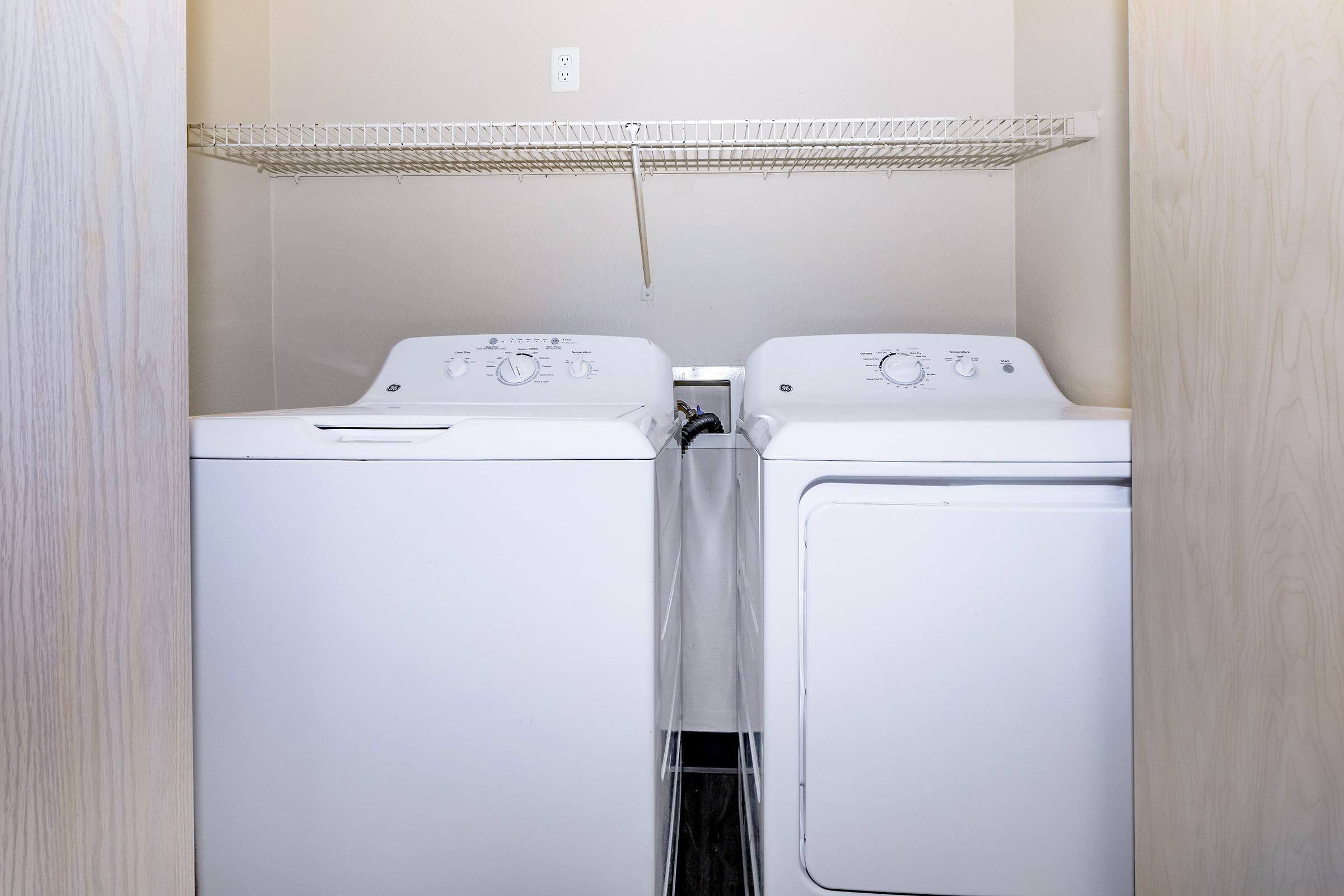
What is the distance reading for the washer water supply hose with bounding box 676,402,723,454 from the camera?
1621 millimetres

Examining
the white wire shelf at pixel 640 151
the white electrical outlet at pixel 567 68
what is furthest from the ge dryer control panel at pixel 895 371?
the white electrical outlet at pixel 567 68

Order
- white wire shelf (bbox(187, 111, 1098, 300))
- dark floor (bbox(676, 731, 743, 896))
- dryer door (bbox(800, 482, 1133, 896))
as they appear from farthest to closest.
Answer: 1. white wire shelf (bbox(187, 111, 1098, 300))
2. dark floor (bbox(676, 731, 743, 896))
3. dryer door (bbox(800, 482, 1133, 896))

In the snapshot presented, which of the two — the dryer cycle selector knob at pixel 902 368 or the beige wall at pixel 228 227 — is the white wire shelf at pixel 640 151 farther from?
the dryer cycle selector knob at pixel 902 368

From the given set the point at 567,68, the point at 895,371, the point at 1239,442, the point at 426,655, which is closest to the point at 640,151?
the point at 567,68

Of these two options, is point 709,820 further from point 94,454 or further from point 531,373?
point 94,454

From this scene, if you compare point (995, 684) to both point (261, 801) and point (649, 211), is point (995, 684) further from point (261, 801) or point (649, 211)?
point (649, 211)

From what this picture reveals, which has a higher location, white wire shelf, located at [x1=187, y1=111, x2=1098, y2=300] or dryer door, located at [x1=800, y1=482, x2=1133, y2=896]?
white wire shelf, located at [x1=187, y1=111, x2=1098, y2=300]

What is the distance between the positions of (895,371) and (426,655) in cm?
109

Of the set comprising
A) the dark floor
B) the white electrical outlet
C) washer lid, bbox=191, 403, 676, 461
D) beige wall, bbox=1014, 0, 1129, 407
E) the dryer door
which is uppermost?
the white electrical outlet

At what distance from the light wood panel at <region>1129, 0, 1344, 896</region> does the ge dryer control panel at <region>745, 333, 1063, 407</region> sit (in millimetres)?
619

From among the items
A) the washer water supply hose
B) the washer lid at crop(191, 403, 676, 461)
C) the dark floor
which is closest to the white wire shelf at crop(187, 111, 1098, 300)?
the washer water supply hose

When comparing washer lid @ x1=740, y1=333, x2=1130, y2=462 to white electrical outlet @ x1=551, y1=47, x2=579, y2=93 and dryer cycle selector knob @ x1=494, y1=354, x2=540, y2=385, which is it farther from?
white electrical outlet @ x1=551, y1=47, x2=579, y2=93

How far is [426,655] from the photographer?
3.20 ft

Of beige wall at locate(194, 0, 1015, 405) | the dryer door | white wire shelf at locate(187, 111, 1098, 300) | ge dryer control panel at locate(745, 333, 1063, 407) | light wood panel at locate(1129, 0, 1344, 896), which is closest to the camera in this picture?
light wood panel at locate(1129, 0, 1344, 896)
